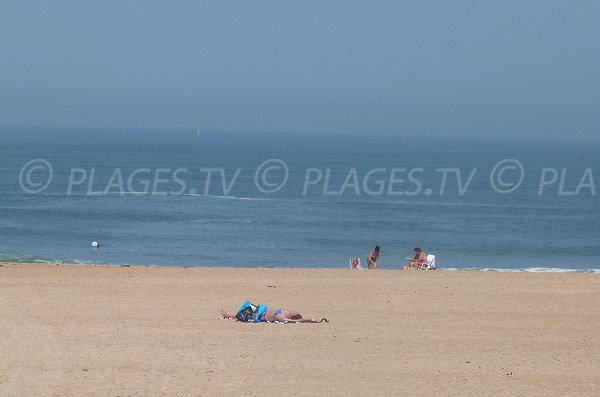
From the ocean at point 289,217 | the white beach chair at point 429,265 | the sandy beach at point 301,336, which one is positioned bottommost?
the sandy beach at point 301,336

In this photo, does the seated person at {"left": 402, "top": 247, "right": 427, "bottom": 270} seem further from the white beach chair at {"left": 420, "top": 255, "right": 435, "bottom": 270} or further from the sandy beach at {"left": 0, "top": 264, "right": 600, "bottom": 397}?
the sandy beach at {"left": 0, "top": 264, "right": 600, "bottom": 397}

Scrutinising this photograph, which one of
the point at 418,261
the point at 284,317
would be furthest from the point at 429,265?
the point at 284,317

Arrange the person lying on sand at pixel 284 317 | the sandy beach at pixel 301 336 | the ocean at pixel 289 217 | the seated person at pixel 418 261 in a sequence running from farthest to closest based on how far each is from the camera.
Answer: the ocean at pixel 289 217, the seated person at pixel 418 261, the person lying on sand at pixel 284 317, the sandy beach at pixel 301 336

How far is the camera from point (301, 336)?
47.7 feet

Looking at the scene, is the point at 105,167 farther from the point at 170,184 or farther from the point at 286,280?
the point at 286,280

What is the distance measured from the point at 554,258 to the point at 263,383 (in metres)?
26.4

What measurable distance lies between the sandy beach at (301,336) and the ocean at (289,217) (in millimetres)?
11095

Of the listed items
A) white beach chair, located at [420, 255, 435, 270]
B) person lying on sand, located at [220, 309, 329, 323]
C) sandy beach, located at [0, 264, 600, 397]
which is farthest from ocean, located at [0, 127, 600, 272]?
person lying on sand, located at [220, 309, 329, 323]

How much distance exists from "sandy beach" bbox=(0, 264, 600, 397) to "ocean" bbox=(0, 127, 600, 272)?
36.4 feet

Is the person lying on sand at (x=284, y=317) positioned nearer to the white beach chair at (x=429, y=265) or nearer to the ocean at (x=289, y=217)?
the white beach chair at (x=429, y=265)

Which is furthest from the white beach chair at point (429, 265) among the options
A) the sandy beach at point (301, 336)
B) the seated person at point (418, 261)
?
the sandy beach at point (301, 336)

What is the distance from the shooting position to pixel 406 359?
1307cm

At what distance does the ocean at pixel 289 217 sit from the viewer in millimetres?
34469

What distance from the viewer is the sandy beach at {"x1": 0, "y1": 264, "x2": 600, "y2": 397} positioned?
11555mm
